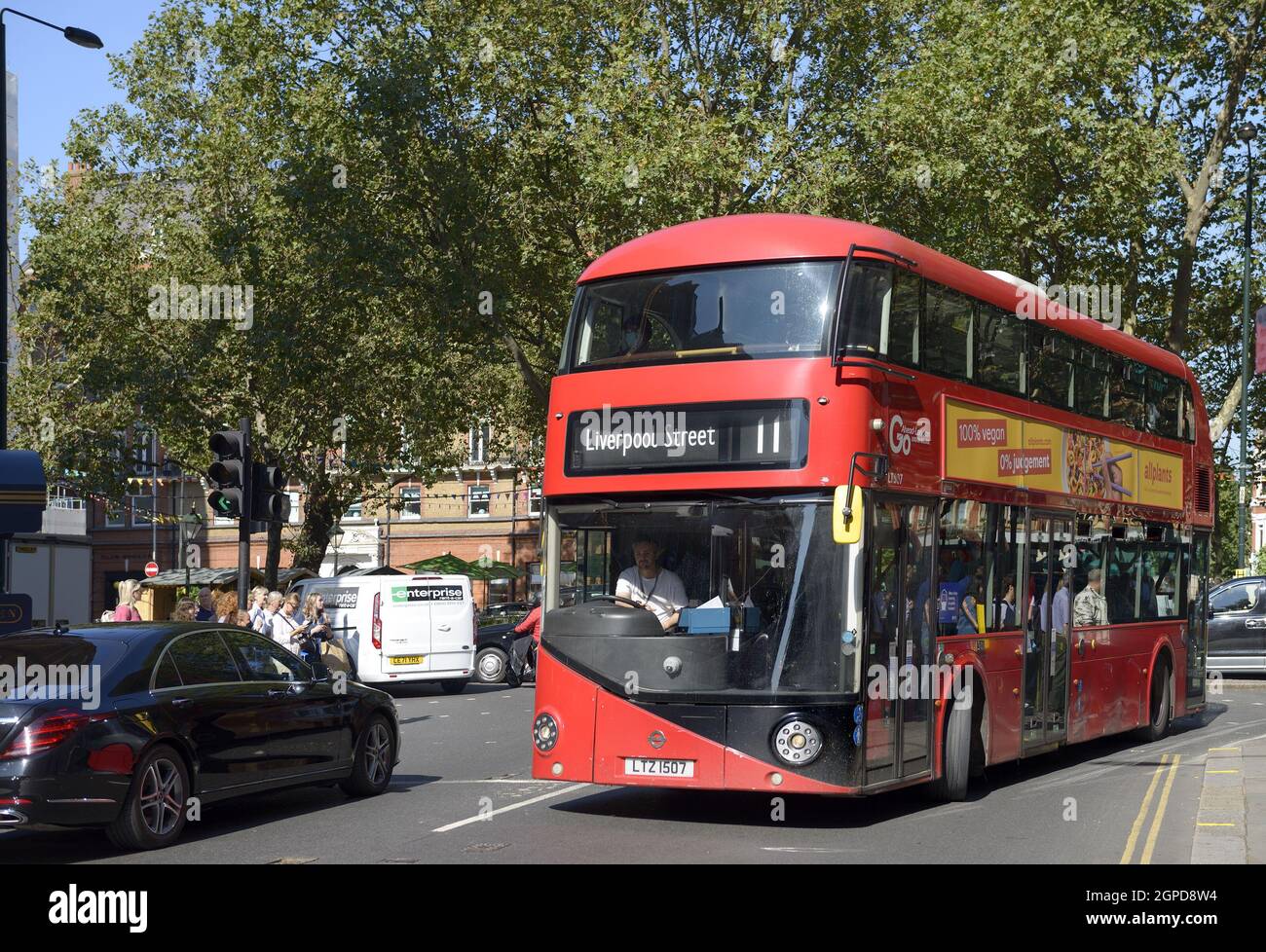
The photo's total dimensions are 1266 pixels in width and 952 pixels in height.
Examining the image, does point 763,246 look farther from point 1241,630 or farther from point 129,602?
point 1241,630

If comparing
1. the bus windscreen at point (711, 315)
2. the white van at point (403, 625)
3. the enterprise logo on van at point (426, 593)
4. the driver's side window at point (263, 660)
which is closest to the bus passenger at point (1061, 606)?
the bus windscreen at point (711, 315)

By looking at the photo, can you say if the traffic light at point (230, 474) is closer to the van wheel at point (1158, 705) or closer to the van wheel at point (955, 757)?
the van wheel at point (955, 757)

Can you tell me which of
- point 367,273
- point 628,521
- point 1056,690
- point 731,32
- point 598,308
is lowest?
point 1056,690

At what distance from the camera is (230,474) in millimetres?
16312

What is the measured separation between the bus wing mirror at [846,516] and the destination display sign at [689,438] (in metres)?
0.38

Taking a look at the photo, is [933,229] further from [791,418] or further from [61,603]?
[791,418]

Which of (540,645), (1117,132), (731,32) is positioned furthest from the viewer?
(731,32)

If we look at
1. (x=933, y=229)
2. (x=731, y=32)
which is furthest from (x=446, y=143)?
(x=933, y=229)

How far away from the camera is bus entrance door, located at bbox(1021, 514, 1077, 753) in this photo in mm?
14352

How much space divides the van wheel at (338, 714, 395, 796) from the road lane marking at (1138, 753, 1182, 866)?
587 centimetres

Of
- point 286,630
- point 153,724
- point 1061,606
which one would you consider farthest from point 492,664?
point 153,724

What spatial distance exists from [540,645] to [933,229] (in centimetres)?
2201

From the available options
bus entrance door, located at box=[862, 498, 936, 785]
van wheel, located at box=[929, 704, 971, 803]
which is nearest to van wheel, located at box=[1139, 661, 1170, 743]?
van wheel, located at box=[929, 704, 971, 803]

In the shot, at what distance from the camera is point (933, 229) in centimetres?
3191
